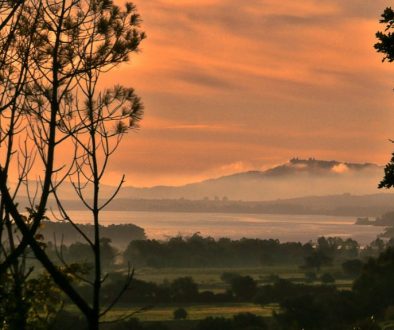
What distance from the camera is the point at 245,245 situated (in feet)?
527

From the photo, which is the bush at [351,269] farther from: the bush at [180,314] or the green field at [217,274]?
the bush at [180,314]

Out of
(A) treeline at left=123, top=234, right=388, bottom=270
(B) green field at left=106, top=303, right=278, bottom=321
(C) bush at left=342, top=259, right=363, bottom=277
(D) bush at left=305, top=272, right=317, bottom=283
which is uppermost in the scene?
(A) treeline at left=123, top=234, right=388, bottom=270

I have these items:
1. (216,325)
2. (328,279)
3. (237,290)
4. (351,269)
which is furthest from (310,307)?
(351,269)

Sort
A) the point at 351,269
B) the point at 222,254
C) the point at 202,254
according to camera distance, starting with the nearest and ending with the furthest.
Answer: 1. the point at 351,269
2. the point at 202,254
3. the point at 222,254

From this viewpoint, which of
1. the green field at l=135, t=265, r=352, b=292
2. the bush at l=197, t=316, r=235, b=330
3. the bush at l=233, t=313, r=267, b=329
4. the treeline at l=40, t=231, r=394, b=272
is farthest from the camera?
the treeline at l=40, t=231, r=394, b=272

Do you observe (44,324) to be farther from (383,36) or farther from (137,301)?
(137,301)

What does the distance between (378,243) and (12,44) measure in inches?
7385

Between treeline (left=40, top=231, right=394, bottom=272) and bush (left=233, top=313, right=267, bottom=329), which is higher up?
treeline (left=40, top=231, right=394, bottom=272)

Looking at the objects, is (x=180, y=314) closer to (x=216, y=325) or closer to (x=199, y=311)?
(x=199, y=311)

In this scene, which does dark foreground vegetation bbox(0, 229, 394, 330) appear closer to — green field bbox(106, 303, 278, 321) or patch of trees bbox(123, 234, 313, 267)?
patch of trees bbox(123, 234, 313, 267)

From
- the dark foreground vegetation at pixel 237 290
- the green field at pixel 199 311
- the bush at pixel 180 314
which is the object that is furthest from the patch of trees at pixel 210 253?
the bush at pixel 180 314

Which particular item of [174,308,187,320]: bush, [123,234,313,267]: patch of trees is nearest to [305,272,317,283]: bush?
[123,234,313,267]: patch of trees

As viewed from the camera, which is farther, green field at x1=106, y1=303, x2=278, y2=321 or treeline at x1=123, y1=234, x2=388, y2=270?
treeline at x1=123, y1=234, x2=388, y2=270

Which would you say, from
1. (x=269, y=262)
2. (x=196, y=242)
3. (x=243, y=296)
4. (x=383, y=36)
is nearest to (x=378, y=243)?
(x=269, y=262)
